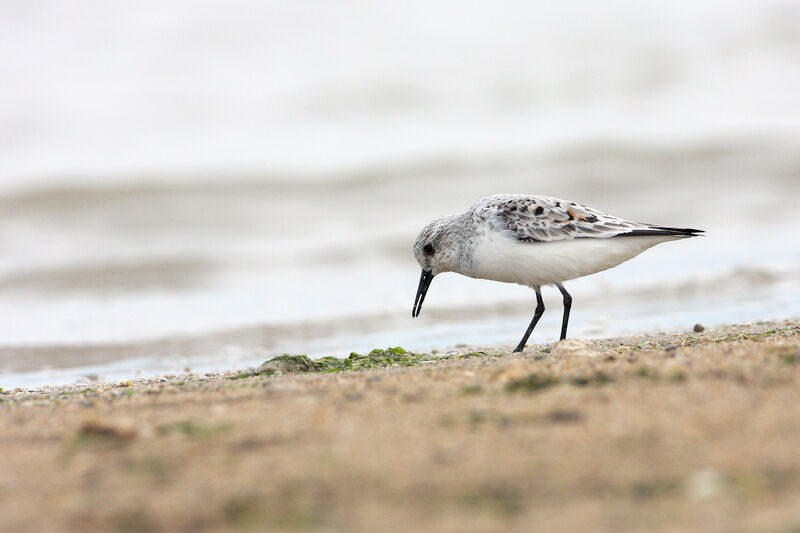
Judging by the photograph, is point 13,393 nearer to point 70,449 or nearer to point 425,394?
point 70,449

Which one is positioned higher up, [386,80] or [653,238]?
A: [386,80]

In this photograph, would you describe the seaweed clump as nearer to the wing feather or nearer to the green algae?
the green algae

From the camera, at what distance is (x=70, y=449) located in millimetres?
3500

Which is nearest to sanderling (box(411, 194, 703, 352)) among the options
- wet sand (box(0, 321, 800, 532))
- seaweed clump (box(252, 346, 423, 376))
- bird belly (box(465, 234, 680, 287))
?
bird belly (box(465, 234, 680, 287))

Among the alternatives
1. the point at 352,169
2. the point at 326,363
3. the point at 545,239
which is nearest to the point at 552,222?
the point at 545,239

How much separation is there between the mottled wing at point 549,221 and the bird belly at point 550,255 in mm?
57

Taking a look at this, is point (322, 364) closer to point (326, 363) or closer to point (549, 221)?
point (326, 363)

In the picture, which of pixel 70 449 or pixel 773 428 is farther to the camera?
pixel 70 449

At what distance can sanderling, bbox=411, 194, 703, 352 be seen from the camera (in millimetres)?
6660

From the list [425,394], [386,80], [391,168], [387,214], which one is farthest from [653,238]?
[386,80]

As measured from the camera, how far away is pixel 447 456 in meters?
3.06

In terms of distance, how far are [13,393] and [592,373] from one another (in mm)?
4101

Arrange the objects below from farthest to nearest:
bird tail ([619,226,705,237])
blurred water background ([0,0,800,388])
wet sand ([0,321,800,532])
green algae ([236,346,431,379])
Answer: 1. blurred water background ([0,0,800,388])
2. bird tail ([619,226,705,237])
3. green algae ([236,346,431,379])
4. wet sand ([0,321,800,532])

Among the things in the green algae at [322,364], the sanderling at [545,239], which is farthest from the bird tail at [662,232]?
the green algae at [322,364]
